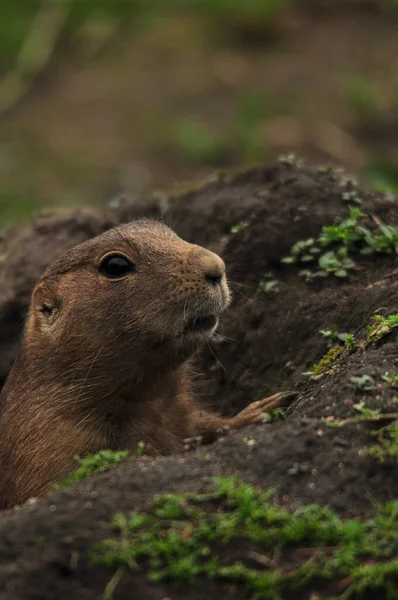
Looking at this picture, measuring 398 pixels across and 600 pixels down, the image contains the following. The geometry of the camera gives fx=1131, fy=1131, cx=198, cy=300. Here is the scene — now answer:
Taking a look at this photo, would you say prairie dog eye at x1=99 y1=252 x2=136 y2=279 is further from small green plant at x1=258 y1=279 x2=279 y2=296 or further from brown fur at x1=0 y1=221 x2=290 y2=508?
small green plant at x1=258 y1=279 x2=279 y2=296

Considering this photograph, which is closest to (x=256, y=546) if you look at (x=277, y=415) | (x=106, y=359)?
(x=277, y=415)

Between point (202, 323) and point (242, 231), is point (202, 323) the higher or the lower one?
the higher one

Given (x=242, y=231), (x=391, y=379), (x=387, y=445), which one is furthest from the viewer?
(x=242, y=231)

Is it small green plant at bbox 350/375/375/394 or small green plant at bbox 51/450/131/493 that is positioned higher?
small green plant at bbox 350/375/375/394

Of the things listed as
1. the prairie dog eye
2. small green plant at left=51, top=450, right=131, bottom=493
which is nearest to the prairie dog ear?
the prairie dog eye

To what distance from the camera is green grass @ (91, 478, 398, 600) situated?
14.8 ft

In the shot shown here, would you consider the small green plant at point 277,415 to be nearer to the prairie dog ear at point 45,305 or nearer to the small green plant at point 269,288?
the prairie dog ear at point 45,305

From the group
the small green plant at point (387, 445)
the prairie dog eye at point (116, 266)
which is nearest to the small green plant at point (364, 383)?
the small green plant at point (387, 445)

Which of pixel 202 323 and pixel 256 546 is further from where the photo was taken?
pixel 202 323

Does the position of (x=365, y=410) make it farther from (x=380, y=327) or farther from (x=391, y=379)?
(x=380, y=327)

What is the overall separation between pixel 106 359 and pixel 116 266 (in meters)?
0.59

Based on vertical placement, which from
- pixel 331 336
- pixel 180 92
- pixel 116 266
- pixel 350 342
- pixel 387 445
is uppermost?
pixel 387 445

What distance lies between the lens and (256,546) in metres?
4.70

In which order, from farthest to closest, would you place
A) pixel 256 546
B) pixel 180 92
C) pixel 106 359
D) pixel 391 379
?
pixel 180 92 < pixel 106 359 < pixel 391 379 < pixel 256 546
